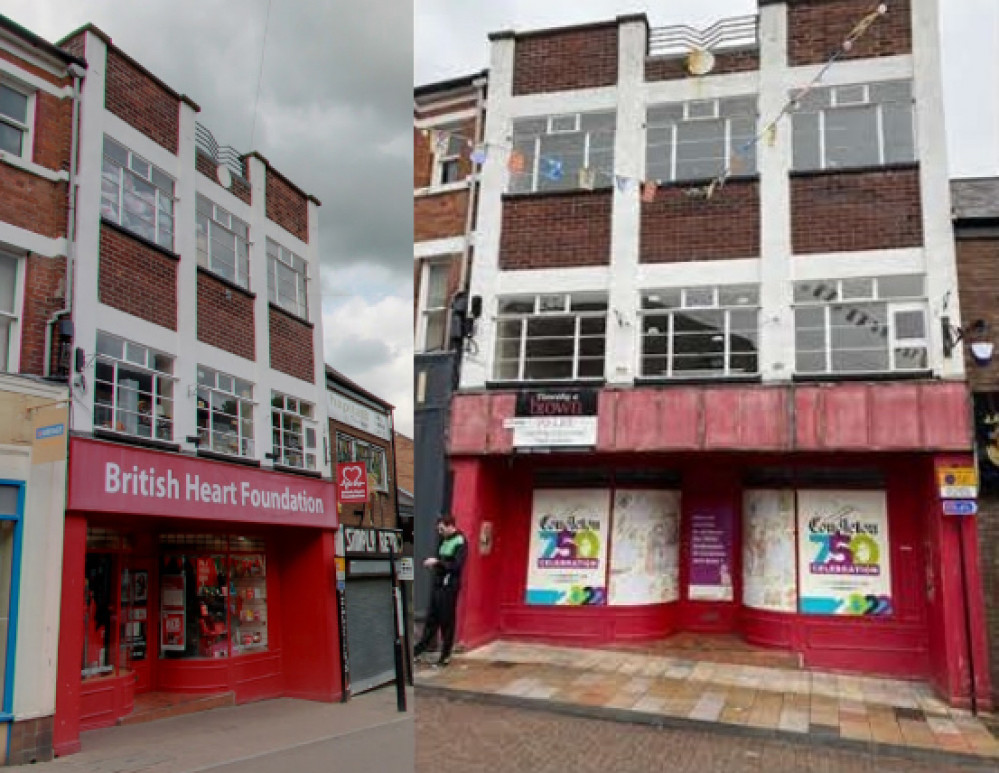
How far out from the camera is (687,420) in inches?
162

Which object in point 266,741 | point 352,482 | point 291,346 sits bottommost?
point 266,741

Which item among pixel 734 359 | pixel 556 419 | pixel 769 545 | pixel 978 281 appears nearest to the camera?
pixel 978 281

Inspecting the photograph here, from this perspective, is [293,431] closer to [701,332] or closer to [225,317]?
[225,317]

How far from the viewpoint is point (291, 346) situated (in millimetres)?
1609

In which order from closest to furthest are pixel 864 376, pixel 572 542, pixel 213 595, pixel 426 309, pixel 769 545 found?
1. pixel 426 309
2. pixel 213 595
3. pixel 572 542
4. pixel 864 376
5. pixel 769 545

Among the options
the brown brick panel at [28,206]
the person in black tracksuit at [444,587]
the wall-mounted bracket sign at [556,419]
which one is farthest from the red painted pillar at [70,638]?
the wall-mounted bracket sign at [556,419]

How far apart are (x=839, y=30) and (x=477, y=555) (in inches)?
90.9

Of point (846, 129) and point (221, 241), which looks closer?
point (221, 241)

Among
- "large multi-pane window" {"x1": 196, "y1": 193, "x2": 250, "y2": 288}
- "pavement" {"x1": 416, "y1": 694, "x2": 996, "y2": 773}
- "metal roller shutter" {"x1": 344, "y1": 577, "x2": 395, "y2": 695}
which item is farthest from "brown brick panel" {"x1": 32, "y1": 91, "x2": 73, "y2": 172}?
"pavement" {"x1": 416, "y1": 694, "x2": 996, "y2": 773}

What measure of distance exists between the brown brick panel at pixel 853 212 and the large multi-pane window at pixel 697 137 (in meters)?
0.38

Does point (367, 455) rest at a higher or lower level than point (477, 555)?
higher

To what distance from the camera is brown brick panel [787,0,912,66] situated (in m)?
2.40

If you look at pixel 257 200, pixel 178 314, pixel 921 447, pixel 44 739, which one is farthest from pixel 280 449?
pixel 921 447

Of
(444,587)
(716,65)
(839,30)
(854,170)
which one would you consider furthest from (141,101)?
(854,170)
